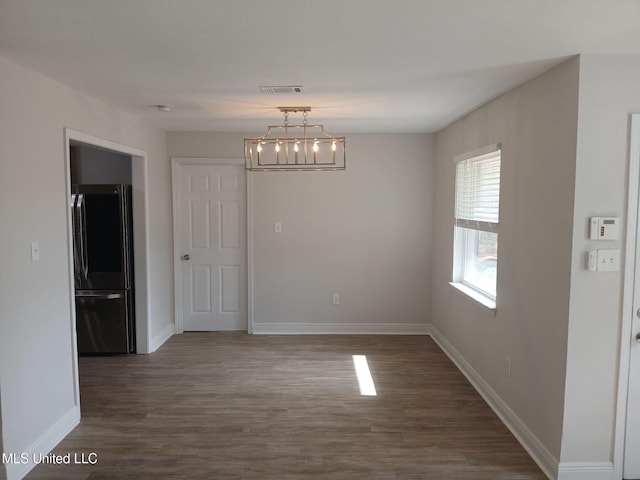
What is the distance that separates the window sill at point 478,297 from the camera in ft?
10.9

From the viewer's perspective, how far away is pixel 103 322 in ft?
14.3

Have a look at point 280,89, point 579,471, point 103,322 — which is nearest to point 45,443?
point 103,322

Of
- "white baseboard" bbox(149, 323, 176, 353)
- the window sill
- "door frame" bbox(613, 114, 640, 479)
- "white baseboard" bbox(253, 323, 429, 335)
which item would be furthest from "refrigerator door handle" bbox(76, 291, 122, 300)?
"door frame" bbox(613, 114, 640, 479)

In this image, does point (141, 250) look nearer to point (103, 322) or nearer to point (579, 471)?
point (103, 322)

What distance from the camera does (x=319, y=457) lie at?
2.61 metres

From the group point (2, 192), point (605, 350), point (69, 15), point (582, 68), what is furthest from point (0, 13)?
point (605, 350)

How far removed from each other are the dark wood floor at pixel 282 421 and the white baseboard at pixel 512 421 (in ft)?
0.16

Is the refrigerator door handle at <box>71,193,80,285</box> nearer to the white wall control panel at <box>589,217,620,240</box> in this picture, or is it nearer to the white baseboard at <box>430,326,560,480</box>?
the white baseboard at <box>430,326,560,480</box>

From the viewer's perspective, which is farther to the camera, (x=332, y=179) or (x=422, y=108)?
(x=332, y=179)

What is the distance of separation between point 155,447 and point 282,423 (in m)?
0.83

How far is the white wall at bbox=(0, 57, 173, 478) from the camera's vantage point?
7.73 feet

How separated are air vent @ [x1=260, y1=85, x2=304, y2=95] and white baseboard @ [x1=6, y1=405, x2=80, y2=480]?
8.51 ft

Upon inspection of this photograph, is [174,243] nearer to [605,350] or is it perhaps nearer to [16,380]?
[16,380]

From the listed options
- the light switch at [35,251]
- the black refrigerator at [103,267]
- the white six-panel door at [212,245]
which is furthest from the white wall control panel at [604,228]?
the black refrigerator at [103,267]
